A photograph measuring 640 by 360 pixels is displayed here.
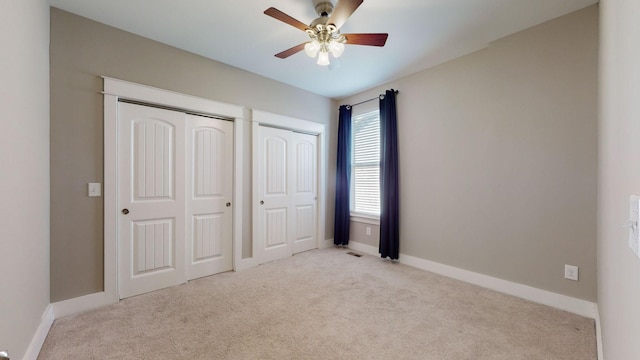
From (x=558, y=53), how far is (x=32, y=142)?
172 inches

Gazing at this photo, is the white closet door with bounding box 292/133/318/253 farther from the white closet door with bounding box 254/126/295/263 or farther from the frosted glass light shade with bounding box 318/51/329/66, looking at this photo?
the frosted glass light shade with bounding box 318/51/329/66

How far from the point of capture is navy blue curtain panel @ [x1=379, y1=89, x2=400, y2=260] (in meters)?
3.63

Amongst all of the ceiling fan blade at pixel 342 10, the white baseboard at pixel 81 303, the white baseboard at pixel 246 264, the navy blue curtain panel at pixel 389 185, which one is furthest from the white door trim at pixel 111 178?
the navy blue curtain panel at pixel 389 185

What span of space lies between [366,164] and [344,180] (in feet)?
1.58

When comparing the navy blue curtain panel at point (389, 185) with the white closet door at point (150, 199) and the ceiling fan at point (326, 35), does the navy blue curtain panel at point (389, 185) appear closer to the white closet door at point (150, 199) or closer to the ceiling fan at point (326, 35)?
the ceiling fan at point (326, 35)

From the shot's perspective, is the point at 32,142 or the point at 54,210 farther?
the point at 54,210

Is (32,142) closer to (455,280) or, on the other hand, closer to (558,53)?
(455,280)

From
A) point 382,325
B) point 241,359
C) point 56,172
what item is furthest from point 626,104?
point 56,172

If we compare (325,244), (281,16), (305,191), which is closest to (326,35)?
(281,16)

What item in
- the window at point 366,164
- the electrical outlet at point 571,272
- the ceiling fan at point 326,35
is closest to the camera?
the ceiling fan at point 326,35

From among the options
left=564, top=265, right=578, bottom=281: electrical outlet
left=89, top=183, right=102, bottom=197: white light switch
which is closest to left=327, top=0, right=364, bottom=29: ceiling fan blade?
left=89, top=183, right=102, bottom=197: white light switch

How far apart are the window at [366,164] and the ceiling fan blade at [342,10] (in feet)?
7.37

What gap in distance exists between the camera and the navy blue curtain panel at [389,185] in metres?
3.63

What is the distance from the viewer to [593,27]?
2.17m
